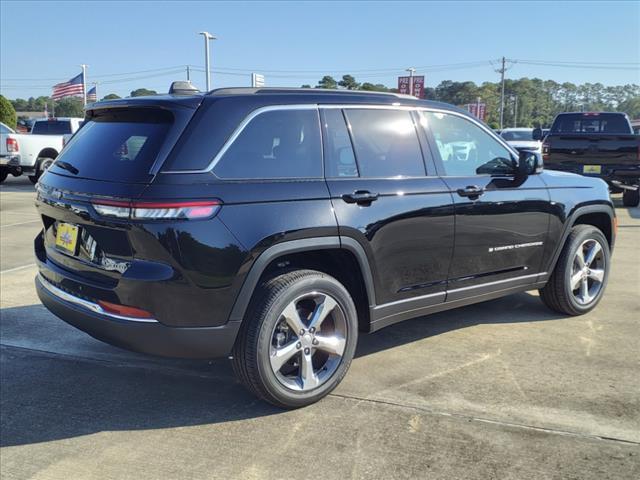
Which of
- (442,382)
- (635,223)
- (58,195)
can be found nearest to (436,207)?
(442,382)

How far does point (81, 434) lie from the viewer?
3.17m

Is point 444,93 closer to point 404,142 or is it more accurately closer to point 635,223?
point 635,223

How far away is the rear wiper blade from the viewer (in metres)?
3.44

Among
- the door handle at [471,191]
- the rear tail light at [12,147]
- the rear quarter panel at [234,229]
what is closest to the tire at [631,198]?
the door handle at [471,191]

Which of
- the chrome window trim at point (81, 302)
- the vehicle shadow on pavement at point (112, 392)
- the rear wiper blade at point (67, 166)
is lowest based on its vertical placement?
the vehicle shadow on pavement at point (112, 392)

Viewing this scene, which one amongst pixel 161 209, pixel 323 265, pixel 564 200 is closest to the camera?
pixel 161 209

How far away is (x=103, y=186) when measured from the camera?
3113 millimetres

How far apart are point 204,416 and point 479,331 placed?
7.75ft

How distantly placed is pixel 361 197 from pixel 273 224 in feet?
2.09

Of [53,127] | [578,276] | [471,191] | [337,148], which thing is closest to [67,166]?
[337,148]

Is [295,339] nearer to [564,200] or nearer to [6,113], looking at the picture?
[564,200]

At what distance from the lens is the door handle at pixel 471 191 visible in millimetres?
4061

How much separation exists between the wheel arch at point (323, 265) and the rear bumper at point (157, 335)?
0.14m

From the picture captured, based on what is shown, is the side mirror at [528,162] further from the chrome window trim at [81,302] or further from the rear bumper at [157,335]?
the chrome window trim at [81,302]
